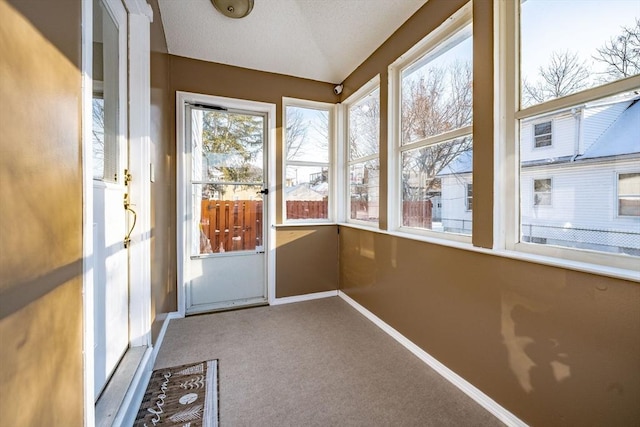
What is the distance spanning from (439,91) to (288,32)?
4.83 ft

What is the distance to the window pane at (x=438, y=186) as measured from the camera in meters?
1.78

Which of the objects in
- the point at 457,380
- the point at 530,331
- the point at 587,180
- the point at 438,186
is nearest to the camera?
the point at 587,180

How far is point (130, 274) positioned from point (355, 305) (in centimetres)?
209

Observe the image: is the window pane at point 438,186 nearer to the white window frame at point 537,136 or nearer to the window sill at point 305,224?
the white window frame at point 537,136

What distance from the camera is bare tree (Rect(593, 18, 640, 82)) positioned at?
1.07m

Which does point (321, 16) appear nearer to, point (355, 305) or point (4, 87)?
point (4, 87)

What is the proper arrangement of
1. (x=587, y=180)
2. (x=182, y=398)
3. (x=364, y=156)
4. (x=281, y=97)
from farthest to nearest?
(x=281, y=97) → (x=364, y=156) → (x=182, y=398) → (x=587, y=180)

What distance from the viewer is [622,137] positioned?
1.10 m

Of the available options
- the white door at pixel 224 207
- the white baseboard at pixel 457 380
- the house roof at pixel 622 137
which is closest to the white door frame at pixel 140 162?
the white door at pixel 224 207

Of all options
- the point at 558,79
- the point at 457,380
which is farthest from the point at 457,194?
the point at 457,380

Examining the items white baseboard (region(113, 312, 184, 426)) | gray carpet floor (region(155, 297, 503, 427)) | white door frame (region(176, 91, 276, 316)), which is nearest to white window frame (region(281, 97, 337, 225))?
white door frame (region(176, 91, 276, 316))

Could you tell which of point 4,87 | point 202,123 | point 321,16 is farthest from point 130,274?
point 321,16

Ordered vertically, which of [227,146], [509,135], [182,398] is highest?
[227,146]

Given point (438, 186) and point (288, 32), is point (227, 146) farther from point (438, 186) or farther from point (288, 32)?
point (438, 186)
